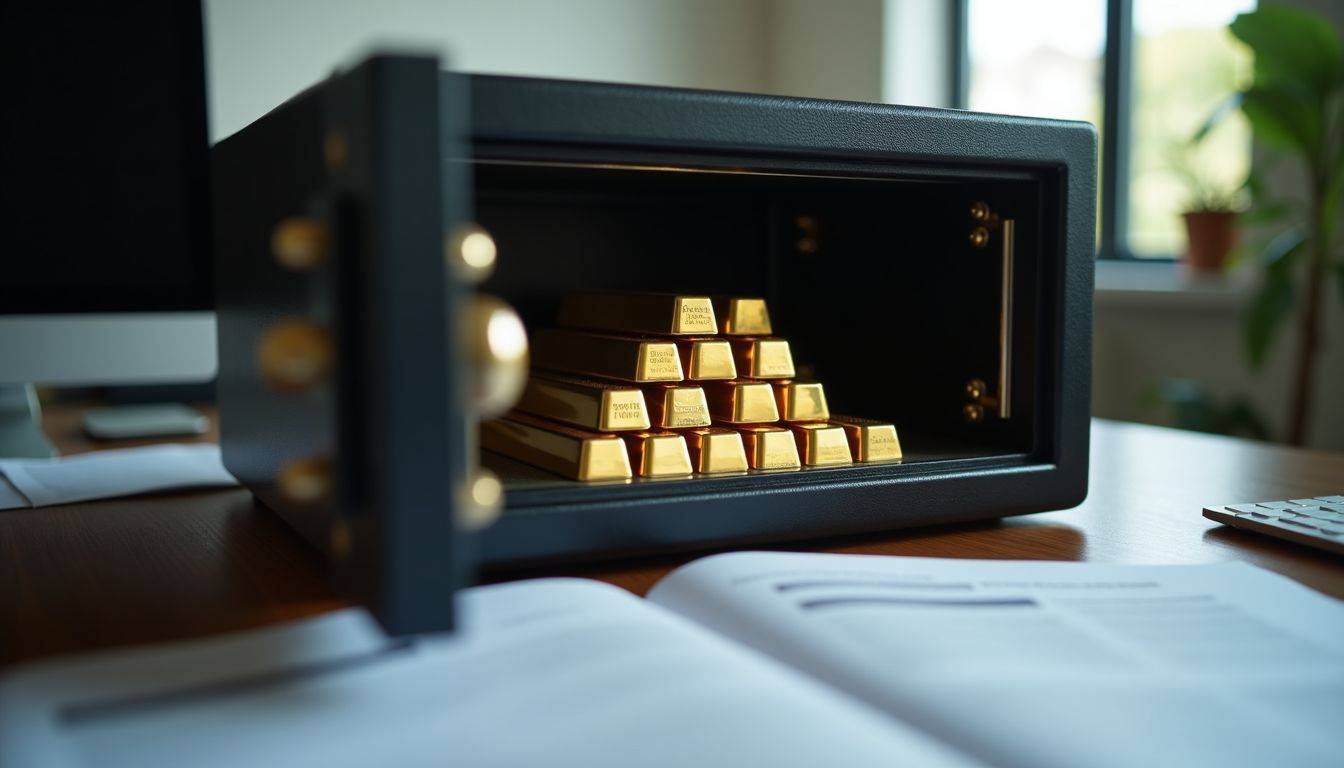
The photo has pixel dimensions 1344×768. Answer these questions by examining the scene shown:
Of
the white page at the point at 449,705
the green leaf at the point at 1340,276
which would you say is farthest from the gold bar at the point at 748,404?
the green leaf at the point at 1340,276

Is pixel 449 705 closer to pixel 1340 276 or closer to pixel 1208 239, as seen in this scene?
pixel 1340 276

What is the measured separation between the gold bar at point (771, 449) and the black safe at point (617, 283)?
0.02m

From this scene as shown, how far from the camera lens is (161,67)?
32.1 inches

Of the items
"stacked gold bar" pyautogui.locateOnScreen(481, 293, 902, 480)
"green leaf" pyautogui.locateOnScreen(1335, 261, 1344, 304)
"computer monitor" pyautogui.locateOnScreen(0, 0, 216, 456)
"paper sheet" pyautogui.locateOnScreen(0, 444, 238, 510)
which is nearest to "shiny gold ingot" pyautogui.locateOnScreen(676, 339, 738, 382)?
"stacked gold bar" pyautogui.locateOnScreen(481, 293, 902, 480)

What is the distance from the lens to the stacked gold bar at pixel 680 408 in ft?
1.74

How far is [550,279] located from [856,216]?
21 cm

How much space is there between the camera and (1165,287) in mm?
2316

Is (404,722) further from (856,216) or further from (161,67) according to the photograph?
(161,67)

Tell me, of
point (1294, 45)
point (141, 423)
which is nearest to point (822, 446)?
point (141, 423)

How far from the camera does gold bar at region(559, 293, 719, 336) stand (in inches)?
23.1

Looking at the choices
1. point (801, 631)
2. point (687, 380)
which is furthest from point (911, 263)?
point (801, 631)

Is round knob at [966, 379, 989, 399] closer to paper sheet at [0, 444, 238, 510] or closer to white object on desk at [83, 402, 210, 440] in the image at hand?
paper sheet at [0, 444, 238, 510]

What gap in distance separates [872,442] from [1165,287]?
78.8 inches

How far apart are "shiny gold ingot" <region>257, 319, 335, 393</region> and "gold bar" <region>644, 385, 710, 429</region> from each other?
26cm
